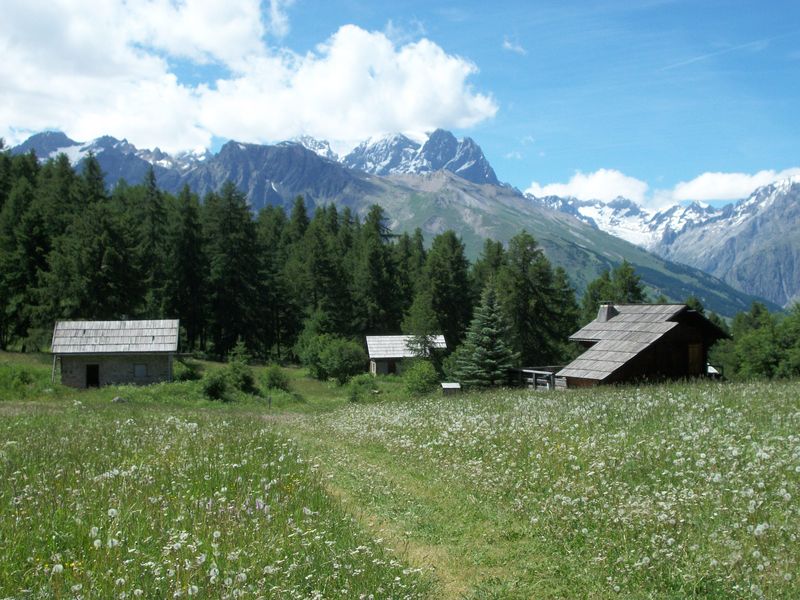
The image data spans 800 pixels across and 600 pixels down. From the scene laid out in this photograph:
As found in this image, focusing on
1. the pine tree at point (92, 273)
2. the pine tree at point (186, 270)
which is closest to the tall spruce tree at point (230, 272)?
the pine tree at point (186, 270)

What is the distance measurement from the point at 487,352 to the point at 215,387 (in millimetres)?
16900

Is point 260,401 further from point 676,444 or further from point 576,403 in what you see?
point 676,444

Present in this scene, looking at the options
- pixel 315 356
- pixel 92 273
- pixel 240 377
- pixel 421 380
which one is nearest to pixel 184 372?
pixel 240 377

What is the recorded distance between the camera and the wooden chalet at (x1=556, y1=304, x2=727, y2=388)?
3177 cm

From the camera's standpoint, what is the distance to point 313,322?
6650cm

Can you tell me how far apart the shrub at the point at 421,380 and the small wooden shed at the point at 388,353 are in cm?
1623

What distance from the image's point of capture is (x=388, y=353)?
62.0 meters

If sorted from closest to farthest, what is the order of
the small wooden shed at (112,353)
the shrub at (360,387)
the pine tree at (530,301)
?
1. the shrub at (360,387)
2. the small wooden shed at (112,353)
3. the pine tree at (530,301)

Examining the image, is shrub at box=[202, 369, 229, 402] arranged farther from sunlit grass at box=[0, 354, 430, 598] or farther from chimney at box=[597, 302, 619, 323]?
sunlit grass at box=[0, 354, 430, 598]

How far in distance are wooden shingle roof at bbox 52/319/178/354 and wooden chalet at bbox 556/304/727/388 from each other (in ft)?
86.8

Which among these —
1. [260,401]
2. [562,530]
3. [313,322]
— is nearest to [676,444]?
[562,530]

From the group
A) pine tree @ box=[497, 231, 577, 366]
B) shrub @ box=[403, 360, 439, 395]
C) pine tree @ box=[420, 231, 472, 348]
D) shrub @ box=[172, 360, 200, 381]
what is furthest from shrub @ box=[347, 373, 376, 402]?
pine tree @ box=[420, 231, 472, 348]

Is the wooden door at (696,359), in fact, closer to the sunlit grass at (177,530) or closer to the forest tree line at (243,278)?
the forest tree line at (243,278)

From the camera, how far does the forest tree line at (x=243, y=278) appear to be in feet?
178
